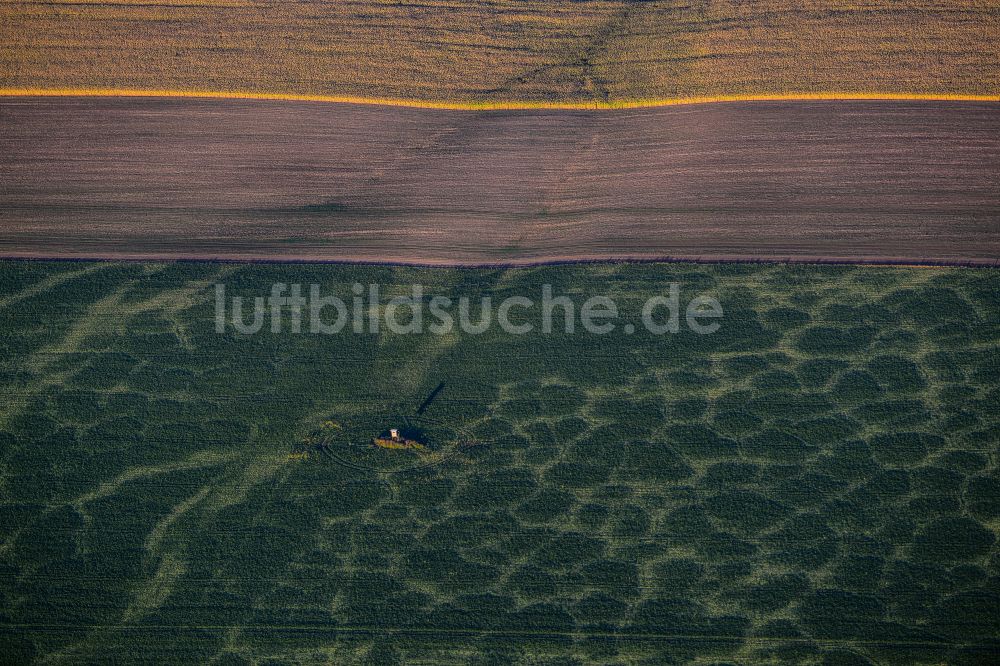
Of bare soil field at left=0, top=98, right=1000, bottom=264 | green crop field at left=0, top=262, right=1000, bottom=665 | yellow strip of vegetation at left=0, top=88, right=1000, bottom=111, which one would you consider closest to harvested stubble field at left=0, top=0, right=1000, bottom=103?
yellow strip of vegetation at left=0, top=88, right=1000, bottom=111

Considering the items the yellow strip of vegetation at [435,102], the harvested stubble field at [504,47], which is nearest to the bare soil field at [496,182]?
the yellow strip of vegetation at [435,102]

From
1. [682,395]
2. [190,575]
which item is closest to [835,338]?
[682,395]

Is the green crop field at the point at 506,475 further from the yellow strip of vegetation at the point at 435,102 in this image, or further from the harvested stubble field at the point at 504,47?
the harvested stubble field at the point at 504,47

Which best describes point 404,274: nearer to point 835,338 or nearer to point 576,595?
point 576,595

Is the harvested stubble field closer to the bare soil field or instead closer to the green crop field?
the bare soil field

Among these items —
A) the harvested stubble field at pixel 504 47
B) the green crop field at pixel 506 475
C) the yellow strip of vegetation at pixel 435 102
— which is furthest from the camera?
the harvested stubble field at pixel 504 47


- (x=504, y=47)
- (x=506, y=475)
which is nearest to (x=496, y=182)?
(x=504, y=47)
